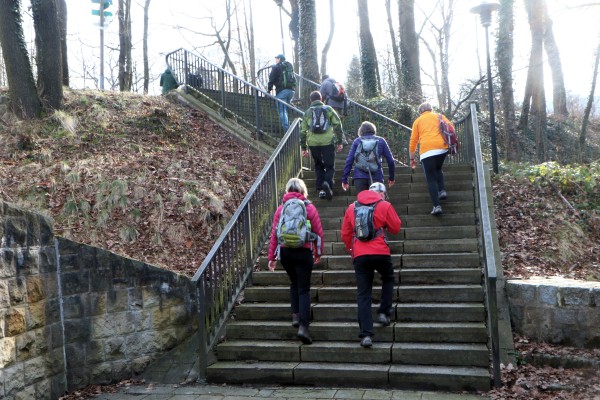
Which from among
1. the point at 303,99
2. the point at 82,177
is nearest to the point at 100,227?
the point at 82,177

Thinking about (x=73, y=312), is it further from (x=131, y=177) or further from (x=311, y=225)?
(x=131, y=177)

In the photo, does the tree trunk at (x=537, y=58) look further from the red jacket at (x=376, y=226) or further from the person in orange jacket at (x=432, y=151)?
the red jacket at (x=376, y=226)

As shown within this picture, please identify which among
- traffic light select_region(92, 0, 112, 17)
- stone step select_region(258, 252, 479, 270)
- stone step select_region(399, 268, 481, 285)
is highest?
traffic light select_region(92, 0, 112, 17)

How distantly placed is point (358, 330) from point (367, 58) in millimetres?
15355

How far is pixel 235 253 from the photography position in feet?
24.2

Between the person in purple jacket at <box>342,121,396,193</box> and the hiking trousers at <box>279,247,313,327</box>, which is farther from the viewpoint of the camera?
the person in purple jacket at <box>342,121,396,193</box>

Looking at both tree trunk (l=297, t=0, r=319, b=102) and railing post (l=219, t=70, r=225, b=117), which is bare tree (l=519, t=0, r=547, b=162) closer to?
tree trunk (l=297, t=0, r=319, b=102)

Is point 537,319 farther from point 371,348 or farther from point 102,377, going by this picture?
point 102,377

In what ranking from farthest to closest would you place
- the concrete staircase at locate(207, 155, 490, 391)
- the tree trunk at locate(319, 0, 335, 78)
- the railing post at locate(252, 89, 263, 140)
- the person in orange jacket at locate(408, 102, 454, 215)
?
1. the tree trunk at locate(319, 0, 335, 78)
2. the railing post at locate(252, 89, 263, 140)
3. the person in orange jacket at locate(408, 102, 454, 215)
4. the concrete staircase at locate(207, 155, 490, 391)

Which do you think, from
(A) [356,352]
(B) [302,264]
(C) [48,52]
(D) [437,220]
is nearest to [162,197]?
(B) [302,264]

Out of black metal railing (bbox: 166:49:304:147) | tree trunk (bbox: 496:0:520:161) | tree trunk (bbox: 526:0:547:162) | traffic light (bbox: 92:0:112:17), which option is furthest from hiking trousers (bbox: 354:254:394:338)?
traffic light (bbox: 92:0:112:17)

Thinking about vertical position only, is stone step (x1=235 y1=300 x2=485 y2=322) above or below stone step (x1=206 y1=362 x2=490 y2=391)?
above

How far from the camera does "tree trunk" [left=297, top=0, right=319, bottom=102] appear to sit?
55.4 feet

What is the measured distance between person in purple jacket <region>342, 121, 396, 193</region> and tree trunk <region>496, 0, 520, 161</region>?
7.49 meters
